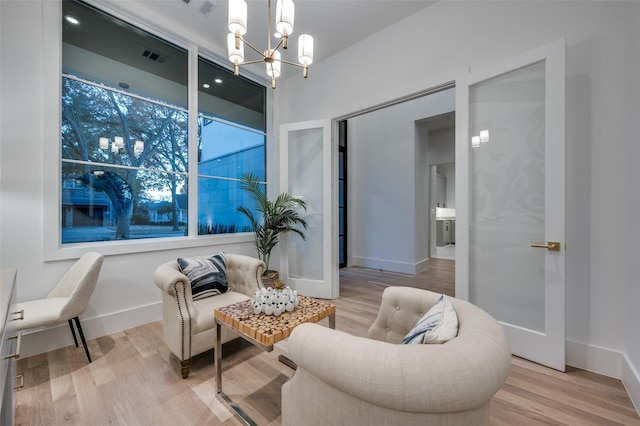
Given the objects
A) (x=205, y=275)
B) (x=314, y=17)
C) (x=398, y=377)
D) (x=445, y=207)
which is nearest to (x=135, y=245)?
(x=205, y=275)

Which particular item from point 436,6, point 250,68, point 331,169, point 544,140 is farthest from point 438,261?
point 250,68

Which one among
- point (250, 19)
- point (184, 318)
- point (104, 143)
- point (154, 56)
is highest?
point (250, 19)

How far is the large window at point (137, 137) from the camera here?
2529mm

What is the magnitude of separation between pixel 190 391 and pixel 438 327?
5.62 ft

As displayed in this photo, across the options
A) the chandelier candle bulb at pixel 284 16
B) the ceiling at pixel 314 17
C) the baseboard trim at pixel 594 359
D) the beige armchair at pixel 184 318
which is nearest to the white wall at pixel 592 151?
the baseboard trim at pixel 594 359

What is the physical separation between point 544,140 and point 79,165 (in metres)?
4.10

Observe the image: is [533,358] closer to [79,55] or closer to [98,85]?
[98,85]

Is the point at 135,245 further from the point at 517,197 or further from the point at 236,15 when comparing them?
the point at 517,197

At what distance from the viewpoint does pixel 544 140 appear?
6.82 ft

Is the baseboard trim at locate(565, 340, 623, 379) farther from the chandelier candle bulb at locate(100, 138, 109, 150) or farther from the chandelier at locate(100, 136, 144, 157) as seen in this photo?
the chandelier candle bulb at locate(100, 138, 109, 150)

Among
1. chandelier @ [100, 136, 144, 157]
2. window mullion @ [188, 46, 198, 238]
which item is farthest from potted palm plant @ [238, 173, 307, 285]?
chandelier @ [100, 136, 144, 157]

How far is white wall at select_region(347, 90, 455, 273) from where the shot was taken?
5020 mm

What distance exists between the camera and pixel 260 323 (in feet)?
5.13

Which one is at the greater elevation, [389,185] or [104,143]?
[104,143]
